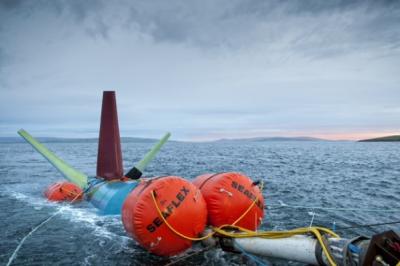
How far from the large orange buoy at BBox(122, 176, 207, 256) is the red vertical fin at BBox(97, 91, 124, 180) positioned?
8731mm

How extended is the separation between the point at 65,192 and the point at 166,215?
978 cm

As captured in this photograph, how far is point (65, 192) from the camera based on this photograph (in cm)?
1405

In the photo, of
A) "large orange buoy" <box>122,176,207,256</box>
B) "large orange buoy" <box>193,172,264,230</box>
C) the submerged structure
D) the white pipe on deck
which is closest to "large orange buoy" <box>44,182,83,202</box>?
the submerged structure

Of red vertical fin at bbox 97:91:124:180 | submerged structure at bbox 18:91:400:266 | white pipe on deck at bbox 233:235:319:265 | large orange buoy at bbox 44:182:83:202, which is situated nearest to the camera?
submerged structure at bbox 18:91:400:266

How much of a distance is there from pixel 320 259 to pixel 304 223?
586 centimetres

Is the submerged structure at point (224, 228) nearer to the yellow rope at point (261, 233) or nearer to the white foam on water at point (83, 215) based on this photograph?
the yellow rope at point (261, 233)

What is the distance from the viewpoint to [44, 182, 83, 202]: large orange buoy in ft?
45.5

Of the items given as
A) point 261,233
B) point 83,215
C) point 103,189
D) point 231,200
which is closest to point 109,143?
point 103,189

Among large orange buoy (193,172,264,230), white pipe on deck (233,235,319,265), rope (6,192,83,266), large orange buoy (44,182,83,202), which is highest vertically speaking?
large orange buoy (193,172,264,230)

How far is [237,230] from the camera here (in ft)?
21.6

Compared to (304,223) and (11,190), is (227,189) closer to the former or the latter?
(304,223)

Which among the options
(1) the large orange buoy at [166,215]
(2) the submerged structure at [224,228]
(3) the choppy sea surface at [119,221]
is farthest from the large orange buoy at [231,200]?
(3) the choppy sea surface at [119,221]

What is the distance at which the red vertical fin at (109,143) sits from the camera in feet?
48.5

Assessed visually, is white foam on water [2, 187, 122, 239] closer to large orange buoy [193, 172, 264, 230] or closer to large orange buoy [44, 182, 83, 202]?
large orange buoy [44, 182, 83, 202]
